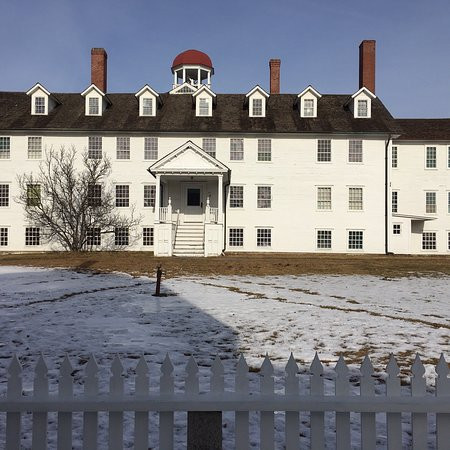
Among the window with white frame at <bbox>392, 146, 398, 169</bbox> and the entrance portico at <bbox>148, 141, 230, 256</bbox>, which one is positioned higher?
the window with white frame at <bbox>392, 146, 398, 169</bbox>

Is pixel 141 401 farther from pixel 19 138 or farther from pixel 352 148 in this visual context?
pixel 19 138

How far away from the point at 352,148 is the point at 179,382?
27346 millimetres

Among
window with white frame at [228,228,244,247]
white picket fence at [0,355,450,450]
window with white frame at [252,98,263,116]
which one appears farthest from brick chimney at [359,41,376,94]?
white picket fence at [0,355,450,450]

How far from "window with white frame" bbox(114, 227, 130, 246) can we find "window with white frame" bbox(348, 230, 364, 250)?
1550 centimetres

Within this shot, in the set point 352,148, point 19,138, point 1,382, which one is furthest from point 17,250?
point 1,382

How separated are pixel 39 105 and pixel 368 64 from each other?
83.1 ft

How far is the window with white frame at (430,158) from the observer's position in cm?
3253

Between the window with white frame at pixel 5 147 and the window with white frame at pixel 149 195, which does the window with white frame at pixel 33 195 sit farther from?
the window with white frame at pixel 149 195

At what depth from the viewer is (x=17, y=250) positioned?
29.5 m

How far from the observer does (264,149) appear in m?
29.6

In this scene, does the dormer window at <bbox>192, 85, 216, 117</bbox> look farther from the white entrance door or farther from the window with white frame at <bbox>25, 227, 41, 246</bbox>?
the window with white frame at <bbox>25, 227, 41, 246</bbox>

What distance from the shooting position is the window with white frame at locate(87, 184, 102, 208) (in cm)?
2898

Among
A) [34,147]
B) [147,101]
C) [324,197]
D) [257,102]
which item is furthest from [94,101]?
[324,197]

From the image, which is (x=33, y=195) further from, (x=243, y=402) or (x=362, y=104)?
(x=243, y=402)
